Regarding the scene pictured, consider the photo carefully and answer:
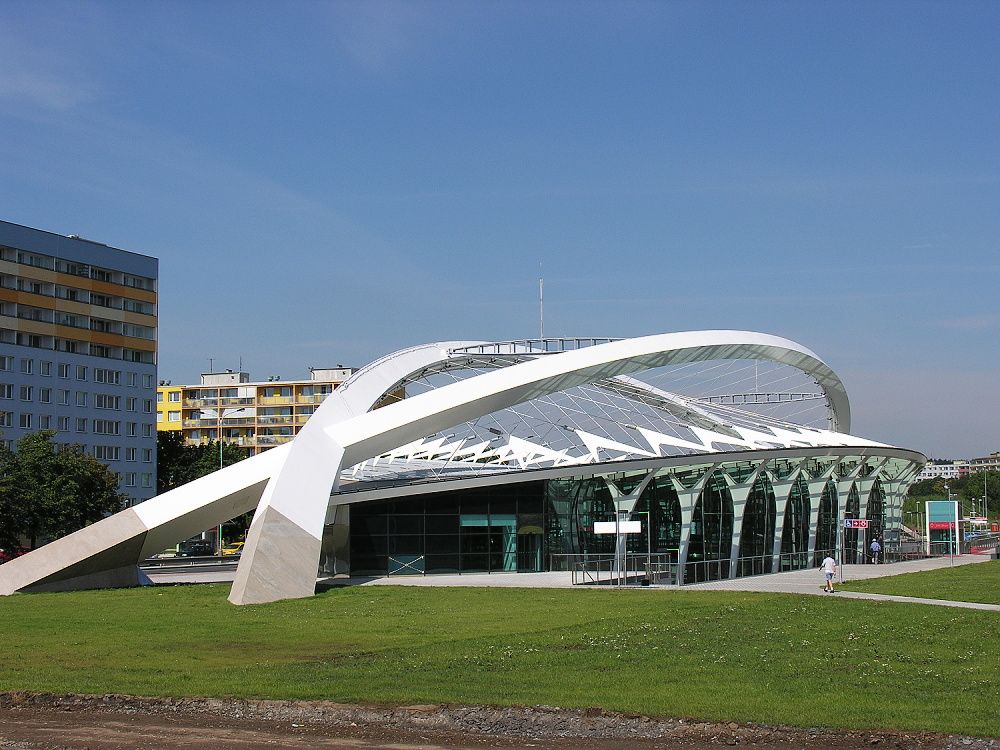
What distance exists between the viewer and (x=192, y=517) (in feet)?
132

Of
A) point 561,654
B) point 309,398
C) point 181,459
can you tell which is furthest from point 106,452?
point 561,654

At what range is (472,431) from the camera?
59.0 meters

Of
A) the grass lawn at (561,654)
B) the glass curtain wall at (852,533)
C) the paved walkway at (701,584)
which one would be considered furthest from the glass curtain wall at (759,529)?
the grass lawn at (561,654)

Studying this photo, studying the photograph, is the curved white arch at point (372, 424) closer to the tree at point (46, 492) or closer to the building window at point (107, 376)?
the tree at point (46, 492)

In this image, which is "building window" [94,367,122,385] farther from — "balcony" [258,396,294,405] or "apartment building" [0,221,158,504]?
"balcony" [258,396,294,405]

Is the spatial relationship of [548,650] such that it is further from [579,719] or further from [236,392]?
[236,392]

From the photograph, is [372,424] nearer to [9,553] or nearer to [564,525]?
[564,525]

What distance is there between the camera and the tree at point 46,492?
54188 millimetres

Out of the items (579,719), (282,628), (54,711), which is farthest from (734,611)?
(54,711)

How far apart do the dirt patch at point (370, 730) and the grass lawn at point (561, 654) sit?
0.46 m

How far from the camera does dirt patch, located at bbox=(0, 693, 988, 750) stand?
14312 mm

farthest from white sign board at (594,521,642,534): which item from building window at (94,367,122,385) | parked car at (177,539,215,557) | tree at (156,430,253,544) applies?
tree at (156,430,253,544)

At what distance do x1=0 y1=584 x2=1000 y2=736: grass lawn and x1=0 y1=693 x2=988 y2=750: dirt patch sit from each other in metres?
0.46

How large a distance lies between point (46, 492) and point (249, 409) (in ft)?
264
